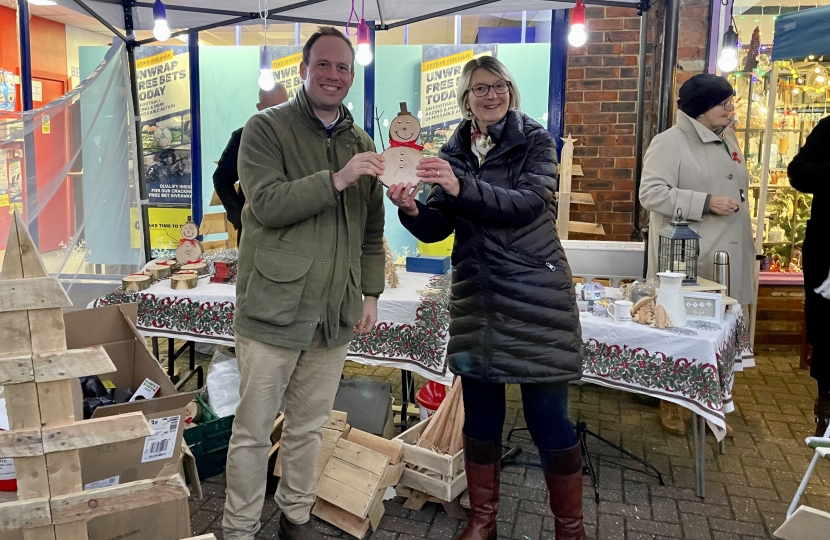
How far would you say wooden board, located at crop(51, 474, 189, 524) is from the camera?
1554 mm

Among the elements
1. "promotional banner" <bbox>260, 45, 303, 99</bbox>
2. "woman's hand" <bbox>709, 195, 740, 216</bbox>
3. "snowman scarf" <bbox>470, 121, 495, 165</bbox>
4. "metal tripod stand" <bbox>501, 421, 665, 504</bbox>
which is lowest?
"metal tripod stand" <bbox>501, 421, 665, 504</bbox>

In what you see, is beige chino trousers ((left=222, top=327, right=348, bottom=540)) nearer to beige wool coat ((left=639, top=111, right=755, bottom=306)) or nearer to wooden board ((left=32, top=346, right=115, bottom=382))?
wooden board ((left=32, top=346, right=115, bottom=382))

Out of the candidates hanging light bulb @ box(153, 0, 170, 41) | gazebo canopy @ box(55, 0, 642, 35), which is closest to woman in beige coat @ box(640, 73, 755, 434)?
gazebo canopy @ box(55, 0, 642, 35)

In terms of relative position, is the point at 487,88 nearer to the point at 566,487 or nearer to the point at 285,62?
the point at 566,487

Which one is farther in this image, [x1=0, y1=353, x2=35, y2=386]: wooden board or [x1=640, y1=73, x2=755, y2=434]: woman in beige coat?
[x1=640, y1=73, x2=755, y2=434]: woman in beige coat

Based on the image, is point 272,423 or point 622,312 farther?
point 622,312

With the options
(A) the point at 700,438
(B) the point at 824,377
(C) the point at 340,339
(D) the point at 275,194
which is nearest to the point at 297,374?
(C) the point at 340,339

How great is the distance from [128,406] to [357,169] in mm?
1155

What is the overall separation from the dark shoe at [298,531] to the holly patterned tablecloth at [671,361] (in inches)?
54.1

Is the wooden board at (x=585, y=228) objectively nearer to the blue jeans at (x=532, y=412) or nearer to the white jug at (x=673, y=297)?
the white jug at (x=673, y=297)

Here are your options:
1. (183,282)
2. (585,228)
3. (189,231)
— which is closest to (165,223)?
(189,231)

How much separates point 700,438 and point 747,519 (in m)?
0.37

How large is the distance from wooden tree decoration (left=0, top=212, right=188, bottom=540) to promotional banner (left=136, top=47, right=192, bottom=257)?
544 cm

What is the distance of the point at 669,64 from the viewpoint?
4.48 metres
